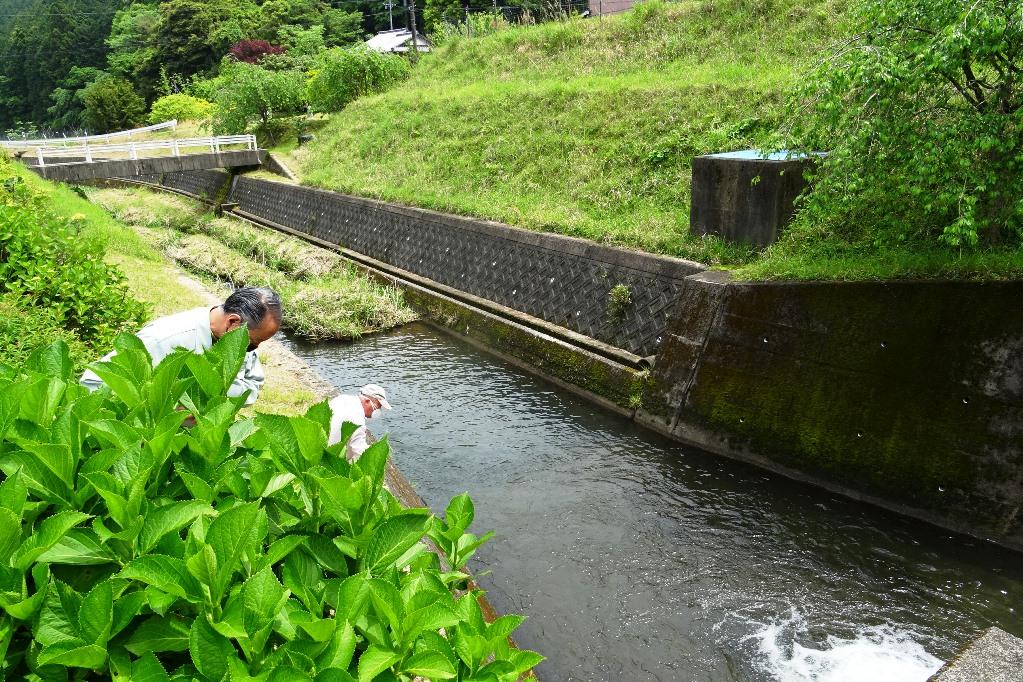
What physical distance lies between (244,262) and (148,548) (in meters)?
16.0

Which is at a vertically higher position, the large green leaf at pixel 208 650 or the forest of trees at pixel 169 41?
the forest of trees at pixel 169 41

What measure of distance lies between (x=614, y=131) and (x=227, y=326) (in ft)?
38.2

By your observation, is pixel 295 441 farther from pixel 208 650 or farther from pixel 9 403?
pixel 9 403

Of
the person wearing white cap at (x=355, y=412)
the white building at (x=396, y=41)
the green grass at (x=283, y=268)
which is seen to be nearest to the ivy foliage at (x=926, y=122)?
the person wearing white cap at (x=355, y=412)

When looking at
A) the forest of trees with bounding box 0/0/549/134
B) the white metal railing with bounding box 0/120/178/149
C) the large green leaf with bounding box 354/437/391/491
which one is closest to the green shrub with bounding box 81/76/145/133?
the forest of trees with bounding box 0/0/549/134

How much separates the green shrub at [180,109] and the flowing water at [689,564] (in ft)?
130

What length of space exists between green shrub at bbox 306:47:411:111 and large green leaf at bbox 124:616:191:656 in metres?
27.2

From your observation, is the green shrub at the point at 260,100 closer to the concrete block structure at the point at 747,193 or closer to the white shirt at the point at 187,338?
the concrete block structure at the point at 747,193

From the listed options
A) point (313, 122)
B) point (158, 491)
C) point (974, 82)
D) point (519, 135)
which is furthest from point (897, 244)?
point (313, 122)

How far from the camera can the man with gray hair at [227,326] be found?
387cm

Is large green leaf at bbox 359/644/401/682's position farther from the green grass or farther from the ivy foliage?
the green grass

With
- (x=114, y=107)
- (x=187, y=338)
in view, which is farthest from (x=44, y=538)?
(x=114, y=107)

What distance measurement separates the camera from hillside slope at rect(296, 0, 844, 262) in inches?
477

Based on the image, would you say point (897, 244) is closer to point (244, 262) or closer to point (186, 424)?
point (186, 424)
